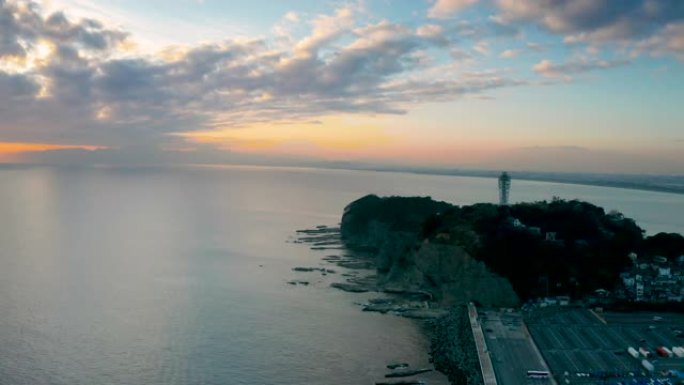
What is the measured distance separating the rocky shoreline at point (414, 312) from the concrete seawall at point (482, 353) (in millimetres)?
368

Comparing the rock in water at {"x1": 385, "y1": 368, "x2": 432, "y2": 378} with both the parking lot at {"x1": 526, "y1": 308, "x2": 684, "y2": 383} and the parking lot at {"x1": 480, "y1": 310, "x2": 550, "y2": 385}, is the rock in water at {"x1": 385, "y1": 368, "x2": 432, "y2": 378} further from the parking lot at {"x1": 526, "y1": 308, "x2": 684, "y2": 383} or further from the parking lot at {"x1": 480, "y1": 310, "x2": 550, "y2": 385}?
the parking lot at {"x1": 526, "y1": 308, "x2": 684, "y2": 383}

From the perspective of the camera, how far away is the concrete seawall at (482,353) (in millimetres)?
24561

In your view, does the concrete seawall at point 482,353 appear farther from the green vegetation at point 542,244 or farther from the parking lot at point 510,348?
the green vegetation at point 542,244

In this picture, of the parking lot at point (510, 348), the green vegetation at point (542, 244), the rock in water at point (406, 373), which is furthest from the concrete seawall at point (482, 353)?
the green vegetation at point (542, 244)

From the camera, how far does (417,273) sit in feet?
147

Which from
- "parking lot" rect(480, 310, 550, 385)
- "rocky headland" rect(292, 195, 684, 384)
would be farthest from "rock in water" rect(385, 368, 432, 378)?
"parking lot" rect(480, 310, 550, 385)

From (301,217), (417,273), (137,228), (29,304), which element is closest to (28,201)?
(137,228)

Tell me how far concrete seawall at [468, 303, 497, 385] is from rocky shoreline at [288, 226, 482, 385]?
0.37 m

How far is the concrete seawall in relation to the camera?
2456 cm

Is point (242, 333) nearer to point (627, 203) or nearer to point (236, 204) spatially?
point (236, 204)

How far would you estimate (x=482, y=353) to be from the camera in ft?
90.1

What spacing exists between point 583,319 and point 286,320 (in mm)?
18426

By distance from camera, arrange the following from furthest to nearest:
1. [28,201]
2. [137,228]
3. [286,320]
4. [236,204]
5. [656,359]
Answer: [236,204] → [28,201] → [137,228] → [286,320] → [656,359]

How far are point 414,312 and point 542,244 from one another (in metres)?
11.2
